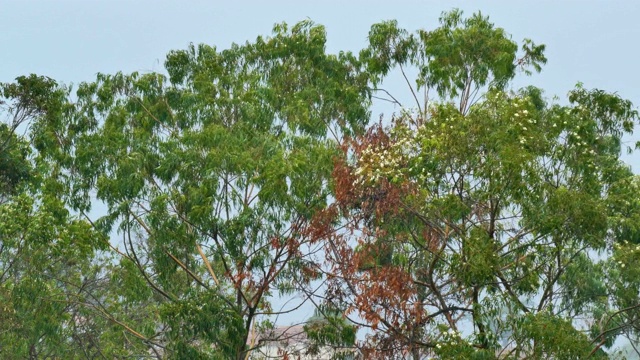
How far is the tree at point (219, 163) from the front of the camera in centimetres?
1881

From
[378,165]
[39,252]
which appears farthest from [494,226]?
[39,252]

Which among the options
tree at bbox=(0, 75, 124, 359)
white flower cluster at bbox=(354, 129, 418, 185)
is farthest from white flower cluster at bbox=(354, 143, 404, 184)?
tree at bbox=(0, 75, 124, 359)

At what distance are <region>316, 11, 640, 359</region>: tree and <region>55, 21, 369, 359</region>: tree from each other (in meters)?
0.98

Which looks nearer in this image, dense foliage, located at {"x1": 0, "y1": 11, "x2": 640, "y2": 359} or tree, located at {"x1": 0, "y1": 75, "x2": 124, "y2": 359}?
dense foliage, located at {"x1": 0, "y1": 11, "x2": 640, "y2": 359}

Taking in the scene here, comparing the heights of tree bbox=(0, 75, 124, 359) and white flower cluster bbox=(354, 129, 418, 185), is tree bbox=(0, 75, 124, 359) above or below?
above

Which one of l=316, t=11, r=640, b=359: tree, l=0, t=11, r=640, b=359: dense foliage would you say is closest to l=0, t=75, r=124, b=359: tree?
l=0, t=11, r=640, b=359: dense foliage

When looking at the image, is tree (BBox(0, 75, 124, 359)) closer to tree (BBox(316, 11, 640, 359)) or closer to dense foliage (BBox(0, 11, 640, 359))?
dense foliage (BBox(0, 11, 640, 359))

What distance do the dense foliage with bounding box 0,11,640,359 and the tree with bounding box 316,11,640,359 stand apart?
4cm

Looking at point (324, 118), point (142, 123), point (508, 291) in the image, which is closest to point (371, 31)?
point (324, 118)

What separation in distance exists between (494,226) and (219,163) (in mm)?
4652

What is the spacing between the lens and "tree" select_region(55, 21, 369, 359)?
61.7ft

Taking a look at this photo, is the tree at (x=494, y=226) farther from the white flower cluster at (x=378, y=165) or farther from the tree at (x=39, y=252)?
the tree at (x=39, y=252)

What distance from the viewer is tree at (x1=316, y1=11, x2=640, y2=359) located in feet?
50.6

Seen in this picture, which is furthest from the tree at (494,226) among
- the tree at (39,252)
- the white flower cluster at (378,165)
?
the tree at (39,252)
